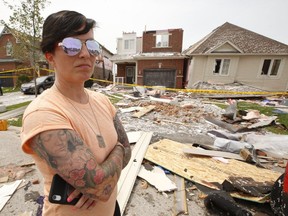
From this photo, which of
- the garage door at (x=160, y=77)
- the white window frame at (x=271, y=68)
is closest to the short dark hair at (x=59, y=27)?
the garage door at (x=160, y=77)

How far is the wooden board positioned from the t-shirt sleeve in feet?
9.76

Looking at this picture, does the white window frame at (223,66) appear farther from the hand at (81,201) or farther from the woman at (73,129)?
the hand at (81,201)

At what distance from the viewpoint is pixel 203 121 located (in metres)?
7.41

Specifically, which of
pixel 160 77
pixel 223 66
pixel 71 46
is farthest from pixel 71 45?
pixel 160 77

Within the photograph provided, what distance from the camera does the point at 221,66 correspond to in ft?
59.5

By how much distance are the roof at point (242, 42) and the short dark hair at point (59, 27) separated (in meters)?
18.8

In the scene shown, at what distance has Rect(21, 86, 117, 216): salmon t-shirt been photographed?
2.69 feet

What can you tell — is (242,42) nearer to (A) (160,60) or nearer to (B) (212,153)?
(A) (160,60)

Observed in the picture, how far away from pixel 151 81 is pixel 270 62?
13020mm

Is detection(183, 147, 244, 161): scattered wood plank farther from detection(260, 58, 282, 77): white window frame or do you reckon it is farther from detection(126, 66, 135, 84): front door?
detection(126, 66, 135, 84): front door

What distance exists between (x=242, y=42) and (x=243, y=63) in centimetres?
258

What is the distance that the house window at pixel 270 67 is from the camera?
57.9 ft

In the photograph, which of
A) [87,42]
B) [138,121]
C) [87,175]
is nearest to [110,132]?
[87,175]

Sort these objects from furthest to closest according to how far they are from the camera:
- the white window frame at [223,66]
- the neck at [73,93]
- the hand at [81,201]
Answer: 1. the white window frame at [223,66]
2. the neck at [73,93]
3. the hand at [81,201]
